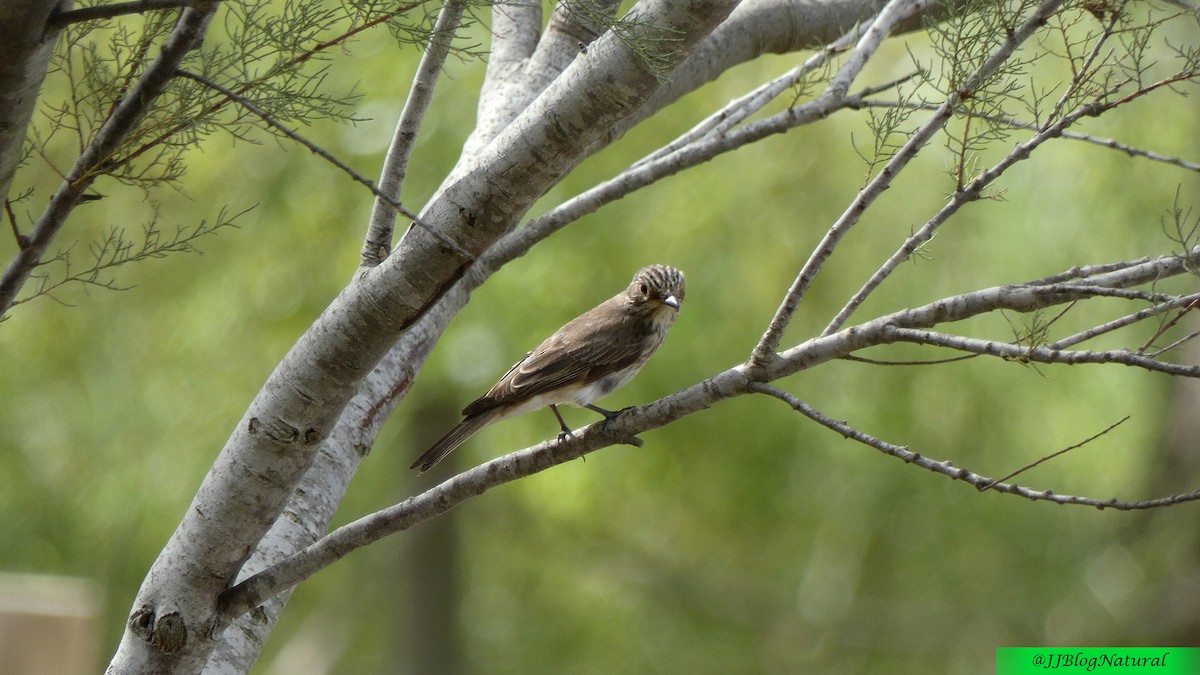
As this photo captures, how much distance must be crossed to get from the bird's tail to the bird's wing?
5cm

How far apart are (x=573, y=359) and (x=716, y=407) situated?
442cm

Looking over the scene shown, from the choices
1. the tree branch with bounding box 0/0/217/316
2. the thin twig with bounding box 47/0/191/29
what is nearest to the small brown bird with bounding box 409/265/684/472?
the tree branch with bounding box 0/0/217/316

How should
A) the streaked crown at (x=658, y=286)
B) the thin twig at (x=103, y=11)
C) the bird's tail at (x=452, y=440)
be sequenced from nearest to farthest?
the thin twig at (x=103, y=11)
the bird's tail at (x=452, y=440)
the streaked crown at (x=658, y=286)

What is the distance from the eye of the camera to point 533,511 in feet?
31.7

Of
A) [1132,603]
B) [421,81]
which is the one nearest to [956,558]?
[1132,603]

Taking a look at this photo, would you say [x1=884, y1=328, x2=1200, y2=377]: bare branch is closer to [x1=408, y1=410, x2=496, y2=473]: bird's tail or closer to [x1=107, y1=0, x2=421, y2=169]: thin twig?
[x1=107, y1=0, x2=421, y2=169]: thin twig

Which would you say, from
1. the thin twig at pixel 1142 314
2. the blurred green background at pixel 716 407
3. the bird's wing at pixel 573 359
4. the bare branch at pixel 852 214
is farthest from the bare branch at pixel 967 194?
the blurred green background at pixel 716 407

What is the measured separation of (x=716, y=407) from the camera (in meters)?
8.52

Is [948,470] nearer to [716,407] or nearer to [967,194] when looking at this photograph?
[967,194]

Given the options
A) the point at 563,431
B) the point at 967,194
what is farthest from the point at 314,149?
the point at 563,431

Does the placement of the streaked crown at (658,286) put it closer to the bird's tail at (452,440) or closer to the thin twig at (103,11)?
the bird's tail at (452,440)

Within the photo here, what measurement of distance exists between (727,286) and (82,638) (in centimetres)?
543

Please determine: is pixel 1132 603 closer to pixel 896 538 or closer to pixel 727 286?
pixel 896 538

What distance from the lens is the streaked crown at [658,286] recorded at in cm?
446
